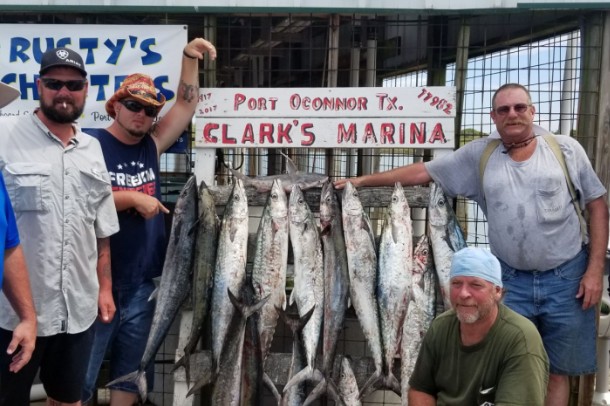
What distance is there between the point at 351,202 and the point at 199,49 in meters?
1.35

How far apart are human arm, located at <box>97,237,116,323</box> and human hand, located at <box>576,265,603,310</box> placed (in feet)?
8.35

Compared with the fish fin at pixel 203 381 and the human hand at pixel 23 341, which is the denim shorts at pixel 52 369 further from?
the fish fin at pixel 203 381

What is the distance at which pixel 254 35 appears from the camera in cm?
596

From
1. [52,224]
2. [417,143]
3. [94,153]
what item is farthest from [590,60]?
[52,224]

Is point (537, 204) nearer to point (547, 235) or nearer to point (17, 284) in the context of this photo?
point (547, 235)

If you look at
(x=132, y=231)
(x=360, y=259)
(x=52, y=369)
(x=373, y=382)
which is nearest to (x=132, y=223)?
(x=132, y=231)

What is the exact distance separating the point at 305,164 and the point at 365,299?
2.57 meters

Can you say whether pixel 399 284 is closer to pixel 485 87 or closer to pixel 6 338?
pixel 485 87

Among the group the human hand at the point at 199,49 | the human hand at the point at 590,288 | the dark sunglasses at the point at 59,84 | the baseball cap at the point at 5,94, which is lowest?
the human hand at the point at 590,288

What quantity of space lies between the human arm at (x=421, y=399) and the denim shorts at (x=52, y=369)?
1.64 m

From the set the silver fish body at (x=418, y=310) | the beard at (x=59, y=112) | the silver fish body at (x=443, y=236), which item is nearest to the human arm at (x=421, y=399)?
the silver fish body at (x=418, y=310)

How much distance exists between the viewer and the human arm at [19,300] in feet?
9.53

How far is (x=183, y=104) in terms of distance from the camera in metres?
4.36

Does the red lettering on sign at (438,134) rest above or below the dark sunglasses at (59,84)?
below
